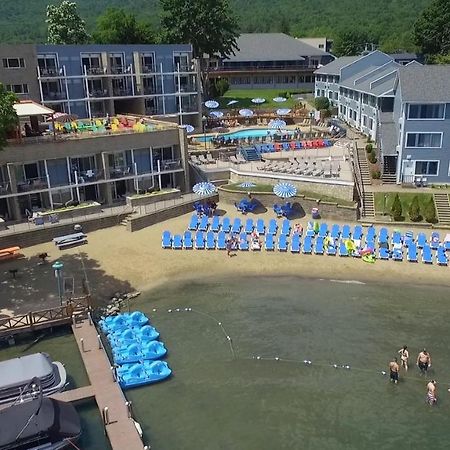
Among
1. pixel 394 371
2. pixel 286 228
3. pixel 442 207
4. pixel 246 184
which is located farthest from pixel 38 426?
pixel 442 207

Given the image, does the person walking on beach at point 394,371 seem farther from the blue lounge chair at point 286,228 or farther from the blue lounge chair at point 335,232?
the blue lounge chair at point 286,228

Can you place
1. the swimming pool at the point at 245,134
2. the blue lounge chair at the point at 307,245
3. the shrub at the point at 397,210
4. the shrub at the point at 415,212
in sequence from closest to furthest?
the blue lounge chair at the point at 307,245, the shrub at the point at 415,212, the shrub at the point at 397,210, the swimming pool at the point at 245,134

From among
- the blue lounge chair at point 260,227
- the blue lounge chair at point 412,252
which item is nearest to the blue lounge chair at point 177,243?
the blue lounge chair at point 260,227

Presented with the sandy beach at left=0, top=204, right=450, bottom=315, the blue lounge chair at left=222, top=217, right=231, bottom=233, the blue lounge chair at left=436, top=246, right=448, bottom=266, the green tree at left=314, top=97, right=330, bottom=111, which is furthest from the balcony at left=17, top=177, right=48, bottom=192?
the green tree at left=314, top=97, right=330, bottom=111

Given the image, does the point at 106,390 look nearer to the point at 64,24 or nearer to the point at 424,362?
the point at 424,362

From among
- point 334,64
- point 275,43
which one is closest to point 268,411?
point 334,64

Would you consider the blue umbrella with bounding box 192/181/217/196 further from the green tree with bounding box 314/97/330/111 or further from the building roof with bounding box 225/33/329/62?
the building roof with bounding box 225/33/329/62
